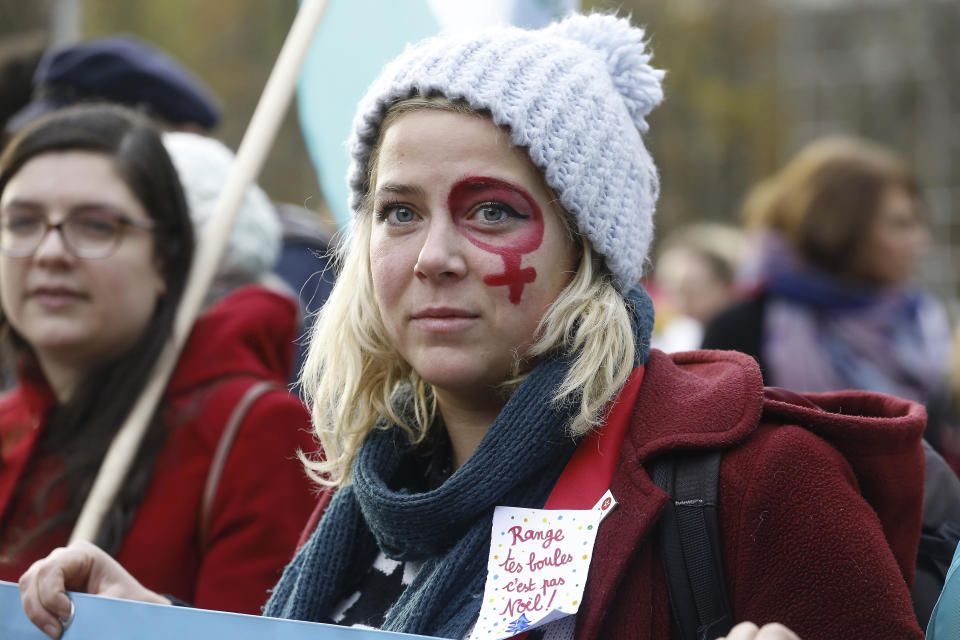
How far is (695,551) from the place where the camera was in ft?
5.80

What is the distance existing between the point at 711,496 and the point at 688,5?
79.7 feet

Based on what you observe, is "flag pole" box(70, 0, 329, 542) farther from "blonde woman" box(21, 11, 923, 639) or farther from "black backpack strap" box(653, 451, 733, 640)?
"black backpack strap" box(653, 451, 733, 640)

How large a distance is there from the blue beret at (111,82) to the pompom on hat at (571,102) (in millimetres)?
2463

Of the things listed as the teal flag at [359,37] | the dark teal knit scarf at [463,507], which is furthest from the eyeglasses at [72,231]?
the dark teal knit scarf at [463,507]

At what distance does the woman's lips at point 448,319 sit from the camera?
197 cm

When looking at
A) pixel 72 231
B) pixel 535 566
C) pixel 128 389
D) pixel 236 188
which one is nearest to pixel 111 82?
pixel 236 188

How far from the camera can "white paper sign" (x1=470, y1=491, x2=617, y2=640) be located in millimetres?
1785

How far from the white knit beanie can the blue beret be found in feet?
2.40

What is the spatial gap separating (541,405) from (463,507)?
0.69ft

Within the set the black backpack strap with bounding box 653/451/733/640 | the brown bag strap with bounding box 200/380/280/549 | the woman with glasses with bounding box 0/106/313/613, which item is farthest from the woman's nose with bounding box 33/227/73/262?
the black backpack strap with bounding box 653/451/733/640

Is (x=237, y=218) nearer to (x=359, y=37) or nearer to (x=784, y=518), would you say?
(x=359, y=37)

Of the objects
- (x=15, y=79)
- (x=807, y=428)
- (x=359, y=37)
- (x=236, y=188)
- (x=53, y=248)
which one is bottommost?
(x=807, y=428)

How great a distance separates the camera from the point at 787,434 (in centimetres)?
184

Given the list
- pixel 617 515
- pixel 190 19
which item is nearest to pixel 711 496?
pixel 617 515
